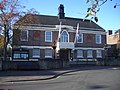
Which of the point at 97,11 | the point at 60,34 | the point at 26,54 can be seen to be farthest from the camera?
the point at 60,34

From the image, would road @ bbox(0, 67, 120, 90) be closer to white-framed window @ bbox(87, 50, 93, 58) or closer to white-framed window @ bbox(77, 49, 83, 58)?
white-framed window @ bbox(77, 49, 83, 58)

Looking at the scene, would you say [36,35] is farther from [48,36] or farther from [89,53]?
A: [89,53]

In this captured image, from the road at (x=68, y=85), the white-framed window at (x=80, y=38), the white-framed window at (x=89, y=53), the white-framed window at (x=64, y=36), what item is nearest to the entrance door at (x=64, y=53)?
the white-framed window at (x=64, y=36)

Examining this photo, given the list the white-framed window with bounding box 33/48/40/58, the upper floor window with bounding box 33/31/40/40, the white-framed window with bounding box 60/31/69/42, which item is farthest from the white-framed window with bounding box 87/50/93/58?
the upper floor window with bounding box 33/31/40/40

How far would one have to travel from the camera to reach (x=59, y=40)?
46.6 m

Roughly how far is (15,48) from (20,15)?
10521mm

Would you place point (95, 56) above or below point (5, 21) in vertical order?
below

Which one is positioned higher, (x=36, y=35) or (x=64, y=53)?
(x=36, y=35)

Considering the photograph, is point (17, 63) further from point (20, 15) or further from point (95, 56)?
point (95, 56)

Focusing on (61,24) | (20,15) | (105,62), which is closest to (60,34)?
(61,24)

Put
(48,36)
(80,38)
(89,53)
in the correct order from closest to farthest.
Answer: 1. (48,36)
2. (80,38)
3. (89,53)

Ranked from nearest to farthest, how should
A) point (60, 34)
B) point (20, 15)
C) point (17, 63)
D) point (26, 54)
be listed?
point (17, 63) < point (20, 15) < point (26, 54) < point (60, 34)

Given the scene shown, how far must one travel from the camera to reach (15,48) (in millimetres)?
42875

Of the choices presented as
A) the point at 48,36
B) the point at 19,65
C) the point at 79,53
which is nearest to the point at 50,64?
the point at 19,65
